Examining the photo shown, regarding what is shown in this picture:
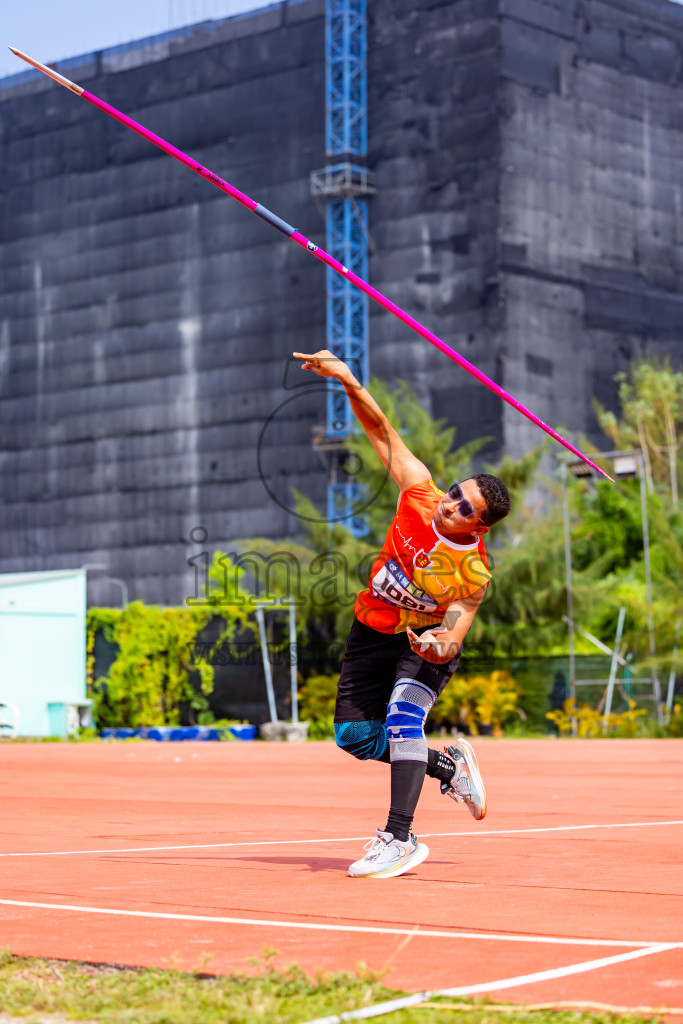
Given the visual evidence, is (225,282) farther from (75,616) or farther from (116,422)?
(75,616)

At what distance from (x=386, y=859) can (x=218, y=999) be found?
2758 millimetres

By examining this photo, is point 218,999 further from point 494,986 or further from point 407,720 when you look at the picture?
point 407,720

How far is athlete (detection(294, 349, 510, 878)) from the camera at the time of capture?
624 cm

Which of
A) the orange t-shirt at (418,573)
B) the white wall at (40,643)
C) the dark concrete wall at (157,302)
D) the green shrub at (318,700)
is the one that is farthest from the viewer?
the dark concrete wall at (157,302)

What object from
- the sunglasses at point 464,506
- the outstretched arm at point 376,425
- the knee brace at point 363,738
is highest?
the outstretched arm at point 376,425

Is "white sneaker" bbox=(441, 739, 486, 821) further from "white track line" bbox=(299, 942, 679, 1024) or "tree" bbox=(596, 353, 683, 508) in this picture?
"tree" bbox=(596, 353, 683, 508)

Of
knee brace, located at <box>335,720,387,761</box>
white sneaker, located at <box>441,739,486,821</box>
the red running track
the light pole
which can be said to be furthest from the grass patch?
the light pole

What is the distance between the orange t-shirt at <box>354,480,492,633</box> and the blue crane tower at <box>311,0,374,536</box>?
46.0 meters

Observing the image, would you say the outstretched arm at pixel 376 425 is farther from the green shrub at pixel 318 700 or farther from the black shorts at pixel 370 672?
the green shrub at pixel 318 700

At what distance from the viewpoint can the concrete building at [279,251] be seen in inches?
2067

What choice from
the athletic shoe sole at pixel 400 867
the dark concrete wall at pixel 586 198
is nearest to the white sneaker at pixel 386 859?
the athletic shoe sole at pixel 400 867

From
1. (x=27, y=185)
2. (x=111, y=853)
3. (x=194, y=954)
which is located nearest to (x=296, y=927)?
(x=194, y=954)

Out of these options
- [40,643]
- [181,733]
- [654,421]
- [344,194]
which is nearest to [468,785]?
[181,733]

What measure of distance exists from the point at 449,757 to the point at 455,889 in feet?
3.98
